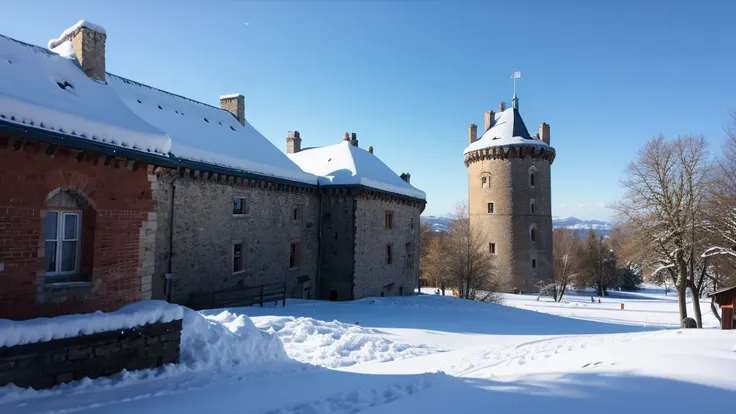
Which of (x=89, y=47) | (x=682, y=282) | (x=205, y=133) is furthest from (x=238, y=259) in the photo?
(x=682, y=282)

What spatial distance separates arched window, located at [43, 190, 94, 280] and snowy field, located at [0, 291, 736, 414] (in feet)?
6.43

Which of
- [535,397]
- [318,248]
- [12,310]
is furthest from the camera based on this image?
[318,248]

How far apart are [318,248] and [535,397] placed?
697 inches

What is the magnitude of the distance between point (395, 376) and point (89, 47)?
394 inches

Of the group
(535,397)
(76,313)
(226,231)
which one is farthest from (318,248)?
(535,397)

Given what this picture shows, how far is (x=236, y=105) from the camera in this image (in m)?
22.6

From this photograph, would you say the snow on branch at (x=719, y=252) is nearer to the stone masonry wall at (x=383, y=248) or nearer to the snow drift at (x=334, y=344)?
the stone masonry wall at (x=383, y=248)

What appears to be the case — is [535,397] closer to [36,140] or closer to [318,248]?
[36,140]

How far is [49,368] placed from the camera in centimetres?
611

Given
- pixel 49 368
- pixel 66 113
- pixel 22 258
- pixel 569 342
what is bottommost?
pixel 569 342

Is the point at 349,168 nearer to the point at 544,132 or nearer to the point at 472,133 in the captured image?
the point at 472,133

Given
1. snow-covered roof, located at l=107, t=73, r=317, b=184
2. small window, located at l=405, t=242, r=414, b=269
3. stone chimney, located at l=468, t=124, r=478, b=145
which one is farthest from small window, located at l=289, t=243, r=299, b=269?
stone chimney, located at l=468, t=124, r=478, b=145

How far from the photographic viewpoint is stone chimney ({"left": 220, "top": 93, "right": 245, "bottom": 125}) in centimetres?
2255

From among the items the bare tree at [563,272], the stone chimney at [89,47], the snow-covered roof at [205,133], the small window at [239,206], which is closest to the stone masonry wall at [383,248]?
the snow-covered roof at [205,133]
